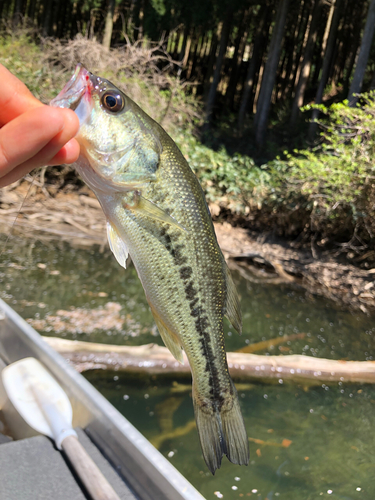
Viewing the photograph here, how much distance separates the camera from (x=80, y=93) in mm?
1260

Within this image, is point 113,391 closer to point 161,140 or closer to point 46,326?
point 46,326

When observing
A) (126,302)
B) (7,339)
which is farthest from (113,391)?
(126,302)

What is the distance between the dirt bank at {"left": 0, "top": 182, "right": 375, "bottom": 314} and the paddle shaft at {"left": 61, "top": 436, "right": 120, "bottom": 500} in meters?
7.21

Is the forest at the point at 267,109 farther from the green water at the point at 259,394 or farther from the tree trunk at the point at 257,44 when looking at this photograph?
the green water at the point at 259,394

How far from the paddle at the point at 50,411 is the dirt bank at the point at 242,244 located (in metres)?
6.84

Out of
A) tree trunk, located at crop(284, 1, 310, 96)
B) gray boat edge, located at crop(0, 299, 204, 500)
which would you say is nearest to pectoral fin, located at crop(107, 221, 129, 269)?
gray boat edge, located at crop(0, 299, 204, 500)

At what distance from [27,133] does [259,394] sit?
4727 mm

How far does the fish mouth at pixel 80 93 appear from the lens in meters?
1.24

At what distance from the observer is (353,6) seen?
892 inches

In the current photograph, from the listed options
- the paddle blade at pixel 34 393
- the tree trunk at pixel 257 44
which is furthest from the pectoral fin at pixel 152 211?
the tree trunk at pixel 257 44

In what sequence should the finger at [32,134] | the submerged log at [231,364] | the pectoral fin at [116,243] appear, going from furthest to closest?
1. the submerged log at [231,364]
2. the pectoral fin at [116,243]
3. the finger at [32,134]

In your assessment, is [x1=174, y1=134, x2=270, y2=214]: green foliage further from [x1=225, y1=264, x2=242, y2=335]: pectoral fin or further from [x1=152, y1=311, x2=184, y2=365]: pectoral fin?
[x1=152, y1=311, x2=184, y2=365]: pectoral fin

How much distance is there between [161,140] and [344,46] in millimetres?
30218

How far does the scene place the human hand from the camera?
0.95 m
